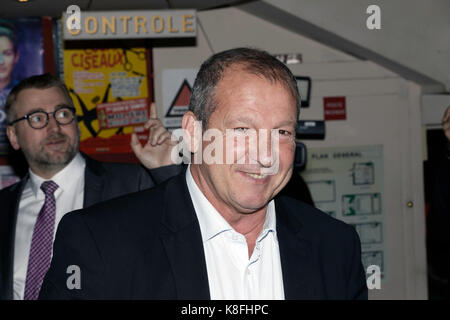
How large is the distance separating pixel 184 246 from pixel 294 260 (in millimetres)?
311

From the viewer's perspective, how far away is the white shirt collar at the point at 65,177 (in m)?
2.79

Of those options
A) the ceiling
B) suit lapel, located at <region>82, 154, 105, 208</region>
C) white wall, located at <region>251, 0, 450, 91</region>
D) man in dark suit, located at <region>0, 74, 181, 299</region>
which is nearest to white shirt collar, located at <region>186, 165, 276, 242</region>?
man in dark suit, located at <region>0, 74, 181, 299</region>

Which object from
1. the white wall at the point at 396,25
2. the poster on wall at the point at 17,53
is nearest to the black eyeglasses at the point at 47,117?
the poster on wall at the point at 17,53

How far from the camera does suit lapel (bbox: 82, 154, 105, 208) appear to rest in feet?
8.92

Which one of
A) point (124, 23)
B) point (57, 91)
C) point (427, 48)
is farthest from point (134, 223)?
point (427, 48)

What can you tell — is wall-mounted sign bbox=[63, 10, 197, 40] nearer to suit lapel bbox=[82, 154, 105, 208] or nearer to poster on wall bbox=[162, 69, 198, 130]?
suit lapel bbox=[82, 154, 105, 208]

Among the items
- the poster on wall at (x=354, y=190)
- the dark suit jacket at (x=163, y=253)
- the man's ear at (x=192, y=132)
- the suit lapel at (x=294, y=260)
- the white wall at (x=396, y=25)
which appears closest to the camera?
the dark suit jacket at (x=163, y=253)

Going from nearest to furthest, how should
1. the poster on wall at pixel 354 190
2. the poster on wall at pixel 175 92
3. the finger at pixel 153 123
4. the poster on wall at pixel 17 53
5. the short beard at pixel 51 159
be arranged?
the finger at pixel 153 123 < the short beard at pixel 51 159 < the poster on wall at pixel 17 53 < the poster on wall at pixel 175 92 < the poster on wall at pixel 354 190

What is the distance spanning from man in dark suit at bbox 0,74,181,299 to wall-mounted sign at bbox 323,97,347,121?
7.47ft

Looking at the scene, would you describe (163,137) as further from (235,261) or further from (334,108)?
(334,108)

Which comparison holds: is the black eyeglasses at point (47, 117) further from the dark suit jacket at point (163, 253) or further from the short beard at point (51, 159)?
the dark suit jacket at point (163, 253)

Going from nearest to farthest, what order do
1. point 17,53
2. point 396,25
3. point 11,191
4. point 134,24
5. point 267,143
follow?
1. point 267,143
2. point 11,191
3. point 134,24
4. point 396,25
5. point 17,53

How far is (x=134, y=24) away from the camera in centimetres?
340

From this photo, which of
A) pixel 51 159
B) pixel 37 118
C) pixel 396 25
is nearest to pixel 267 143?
pixel 51 159
